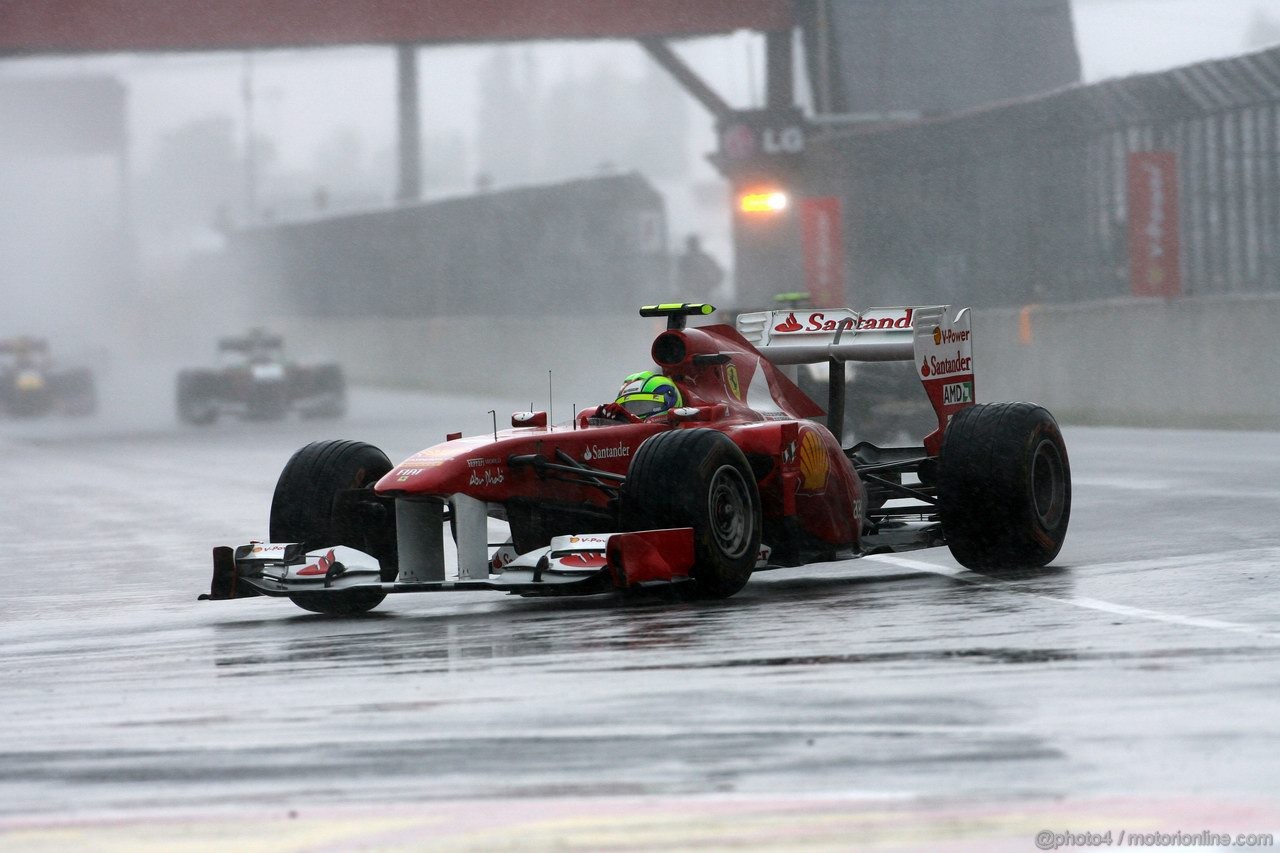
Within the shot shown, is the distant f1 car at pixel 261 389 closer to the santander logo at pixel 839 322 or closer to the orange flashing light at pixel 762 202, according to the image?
the orange flashing light at pixel 762 202

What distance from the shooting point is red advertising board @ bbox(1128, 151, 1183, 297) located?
26750 millimetres

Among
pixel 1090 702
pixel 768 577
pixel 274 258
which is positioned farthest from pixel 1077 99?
pixel 274 258

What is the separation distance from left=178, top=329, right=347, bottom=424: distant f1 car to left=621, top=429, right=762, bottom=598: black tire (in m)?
25.8

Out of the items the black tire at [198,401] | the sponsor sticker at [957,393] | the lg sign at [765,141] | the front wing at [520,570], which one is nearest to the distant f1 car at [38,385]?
the black tire at [198,401]

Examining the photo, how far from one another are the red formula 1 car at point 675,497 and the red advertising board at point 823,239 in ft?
69.7

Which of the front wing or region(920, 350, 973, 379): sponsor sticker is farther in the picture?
region(920, 350, 973, 379): sponsor sticker

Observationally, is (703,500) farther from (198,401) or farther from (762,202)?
(198,401)

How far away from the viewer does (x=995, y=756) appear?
19.6 feet

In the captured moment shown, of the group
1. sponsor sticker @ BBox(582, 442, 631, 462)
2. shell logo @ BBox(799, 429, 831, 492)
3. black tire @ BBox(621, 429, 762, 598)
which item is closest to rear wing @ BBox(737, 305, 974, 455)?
Answer: shell logo @ BBox(799, 429, 831, 492)

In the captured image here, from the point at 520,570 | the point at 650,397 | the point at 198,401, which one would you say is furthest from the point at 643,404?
the point at 198,401

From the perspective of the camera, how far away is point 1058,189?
31.7 meters

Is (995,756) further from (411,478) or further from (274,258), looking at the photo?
(274,258)

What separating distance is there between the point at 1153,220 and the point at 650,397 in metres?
17.1

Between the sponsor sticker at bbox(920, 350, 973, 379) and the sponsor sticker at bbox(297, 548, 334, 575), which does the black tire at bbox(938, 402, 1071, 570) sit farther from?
the sponsor sticker at bbox(297, 548, 334, 575)
